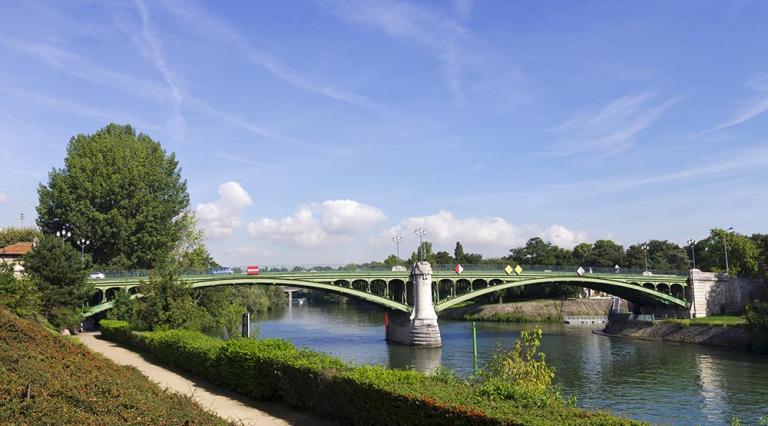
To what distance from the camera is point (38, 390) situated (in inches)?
404

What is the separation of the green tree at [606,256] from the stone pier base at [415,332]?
62.6 m

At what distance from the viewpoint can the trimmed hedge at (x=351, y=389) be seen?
9758 millimetres

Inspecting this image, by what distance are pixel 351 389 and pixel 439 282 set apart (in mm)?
52388

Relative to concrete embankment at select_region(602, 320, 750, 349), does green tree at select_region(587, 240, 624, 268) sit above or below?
above

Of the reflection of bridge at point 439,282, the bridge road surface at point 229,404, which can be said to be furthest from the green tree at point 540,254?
the bridge road surface at point 229,404

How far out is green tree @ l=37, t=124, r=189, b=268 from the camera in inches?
2203

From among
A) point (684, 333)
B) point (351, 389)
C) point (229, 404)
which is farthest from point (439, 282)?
point (351, 389)

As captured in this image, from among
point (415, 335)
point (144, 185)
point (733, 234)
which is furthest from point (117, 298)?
point (733, 234)

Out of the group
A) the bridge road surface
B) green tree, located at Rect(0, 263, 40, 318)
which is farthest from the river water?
green tree, located at Rect(0, 263, 40, 318)

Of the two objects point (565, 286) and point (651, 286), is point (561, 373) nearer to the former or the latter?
point (651, 286)

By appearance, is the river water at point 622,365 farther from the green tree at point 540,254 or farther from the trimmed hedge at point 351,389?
the green tree at point 540,254

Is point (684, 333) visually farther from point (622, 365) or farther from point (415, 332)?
point (415, 332)

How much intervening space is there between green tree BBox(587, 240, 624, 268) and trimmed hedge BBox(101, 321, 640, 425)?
101m

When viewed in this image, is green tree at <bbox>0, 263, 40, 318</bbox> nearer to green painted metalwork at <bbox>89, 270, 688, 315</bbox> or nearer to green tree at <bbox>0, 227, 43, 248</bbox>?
green painted metalwork at <bbox>89, 270, 688, 315</bbox>
